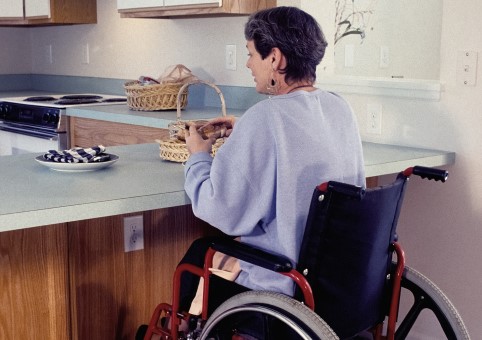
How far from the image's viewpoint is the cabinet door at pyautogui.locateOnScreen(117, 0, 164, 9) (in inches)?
131

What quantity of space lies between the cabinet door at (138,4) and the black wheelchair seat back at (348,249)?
2.09m

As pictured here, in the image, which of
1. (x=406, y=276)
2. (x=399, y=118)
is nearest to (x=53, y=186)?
(x=406, y=276)

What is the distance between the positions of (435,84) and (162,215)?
1.07 metres

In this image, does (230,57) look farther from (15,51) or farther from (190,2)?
(15,51)

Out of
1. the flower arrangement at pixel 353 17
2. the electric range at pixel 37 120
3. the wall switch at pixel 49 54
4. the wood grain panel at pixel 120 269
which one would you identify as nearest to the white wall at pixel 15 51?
the wall switch at pixel 49 54

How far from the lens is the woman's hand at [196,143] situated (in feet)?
5.44

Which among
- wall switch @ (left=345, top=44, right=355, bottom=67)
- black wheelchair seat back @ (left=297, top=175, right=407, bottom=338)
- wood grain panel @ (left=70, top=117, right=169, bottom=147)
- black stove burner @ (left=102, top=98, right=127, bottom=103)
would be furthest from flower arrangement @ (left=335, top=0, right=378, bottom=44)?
black wheelchair seat back @ (left=297, top=175, right=407, bottom=338)

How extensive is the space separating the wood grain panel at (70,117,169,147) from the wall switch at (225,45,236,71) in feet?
1.89

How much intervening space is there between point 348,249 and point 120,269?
2.51 ft

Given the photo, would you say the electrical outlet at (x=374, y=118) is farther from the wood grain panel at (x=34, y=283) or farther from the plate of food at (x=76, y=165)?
the wood grain panel at (x=34, y=283)

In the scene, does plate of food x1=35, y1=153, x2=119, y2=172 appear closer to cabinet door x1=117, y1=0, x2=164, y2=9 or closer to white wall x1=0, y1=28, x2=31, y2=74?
cabinet door x1=117, y1=0, x2=164, y2=9

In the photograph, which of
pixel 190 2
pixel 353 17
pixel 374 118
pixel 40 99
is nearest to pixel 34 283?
pixel 374 118

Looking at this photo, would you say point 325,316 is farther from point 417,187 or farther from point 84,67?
point 84,67

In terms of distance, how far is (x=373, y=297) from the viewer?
1604mm
